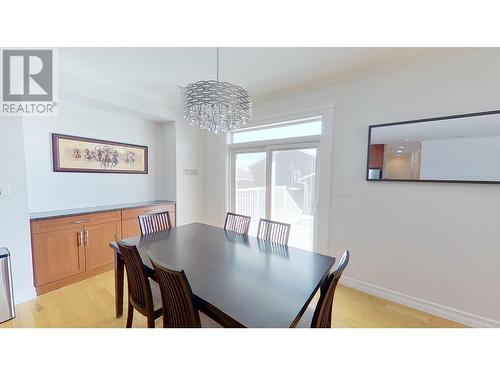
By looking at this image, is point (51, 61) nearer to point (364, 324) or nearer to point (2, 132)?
point (2, 132)

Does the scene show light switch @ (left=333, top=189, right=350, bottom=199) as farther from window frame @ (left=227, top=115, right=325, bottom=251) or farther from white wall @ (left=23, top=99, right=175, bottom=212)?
white wall @ (left=23, top=99, right=175, bottom=212)

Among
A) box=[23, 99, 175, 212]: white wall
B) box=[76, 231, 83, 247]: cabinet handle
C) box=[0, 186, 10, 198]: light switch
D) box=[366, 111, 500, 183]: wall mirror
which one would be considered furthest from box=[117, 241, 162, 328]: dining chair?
box=[366, 111, 500, 183]: wall mirror

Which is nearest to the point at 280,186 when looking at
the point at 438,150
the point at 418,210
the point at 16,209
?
the point at 418,210

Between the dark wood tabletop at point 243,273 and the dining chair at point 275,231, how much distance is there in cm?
19

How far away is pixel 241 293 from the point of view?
3.39 ft

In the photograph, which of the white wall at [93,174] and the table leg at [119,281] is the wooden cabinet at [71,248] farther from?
the table leg at [119,281]

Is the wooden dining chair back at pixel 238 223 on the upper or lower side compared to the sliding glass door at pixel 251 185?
lower

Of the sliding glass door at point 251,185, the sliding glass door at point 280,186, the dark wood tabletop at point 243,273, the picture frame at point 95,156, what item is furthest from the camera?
the sliding glass door at point 251,185

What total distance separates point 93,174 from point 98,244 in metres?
1.02

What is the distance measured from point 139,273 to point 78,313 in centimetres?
122

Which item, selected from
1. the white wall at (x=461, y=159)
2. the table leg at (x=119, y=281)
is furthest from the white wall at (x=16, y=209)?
the white wall at (x=461, y=159)

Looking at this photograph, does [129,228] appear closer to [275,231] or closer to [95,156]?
[95,156]

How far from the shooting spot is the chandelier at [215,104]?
57.0 inches
